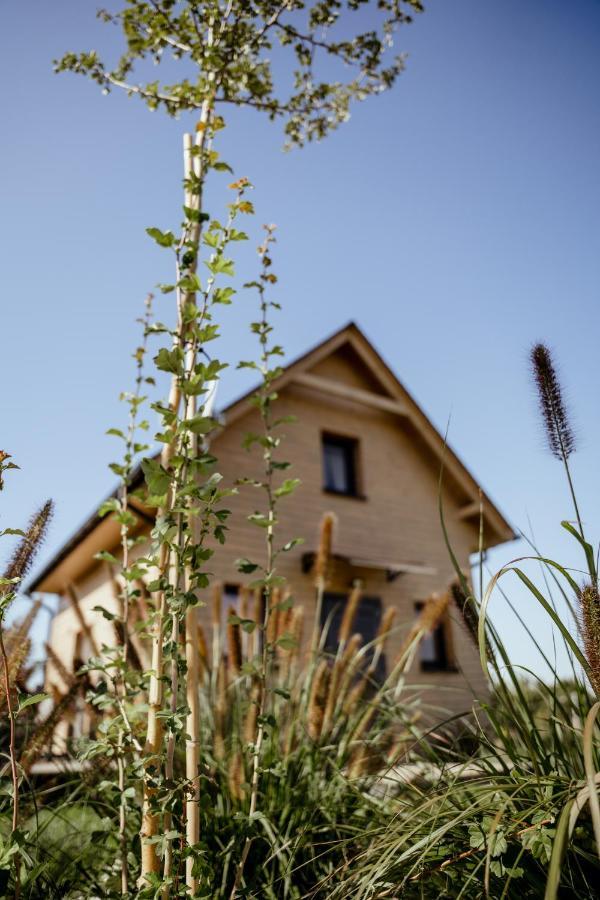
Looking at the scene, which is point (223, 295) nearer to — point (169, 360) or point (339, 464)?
point (169, 360)

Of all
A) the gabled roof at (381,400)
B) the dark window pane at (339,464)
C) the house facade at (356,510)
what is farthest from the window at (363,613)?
the gabled roof at (381,400)

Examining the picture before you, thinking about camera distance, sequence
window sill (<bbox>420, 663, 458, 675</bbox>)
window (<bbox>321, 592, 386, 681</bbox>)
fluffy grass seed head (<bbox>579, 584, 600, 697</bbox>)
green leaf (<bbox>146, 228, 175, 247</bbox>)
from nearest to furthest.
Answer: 1. fluffy grass seed head (<bbox>579, 584, 600, 697</bbox>)
2. green leaf (<bbox>146, 228, 175, 247</bbox>)
3. window (<bbox>321, 592, 386, 681</bbox>)
4. window sill (<bbox>420, 663, 458, 675</bbox>)

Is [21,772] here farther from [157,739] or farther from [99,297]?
[99,297]

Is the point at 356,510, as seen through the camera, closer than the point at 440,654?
Yes

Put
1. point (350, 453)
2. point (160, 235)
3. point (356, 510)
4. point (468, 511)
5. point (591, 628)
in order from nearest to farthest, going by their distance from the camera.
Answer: point (591, 628), point (160, 235), point (356, 510), point (350, 453), point (468, 511)

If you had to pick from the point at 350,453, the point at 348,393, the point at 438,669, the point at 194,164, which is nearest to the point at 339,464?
the point at 350,453

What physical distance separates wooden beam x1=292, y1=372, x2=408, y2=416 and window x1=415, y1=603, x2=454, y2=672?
12.0 feet

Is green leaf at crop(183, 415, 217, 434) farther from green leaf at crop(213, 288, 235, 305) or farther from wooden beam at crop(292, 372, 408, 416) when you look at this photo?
wooden beam at crop(292, 372, 408, 416)

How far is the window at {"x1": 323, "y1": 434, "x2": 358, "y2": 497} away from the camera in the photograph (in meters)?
10.7

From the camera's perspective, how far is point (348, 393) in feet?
33.8

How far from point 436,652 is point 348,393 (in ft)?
15.8

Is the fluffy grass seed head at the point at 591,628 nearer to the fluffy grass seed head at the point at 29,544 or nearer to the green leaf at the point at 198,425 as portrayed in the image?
the green leaf at the point at 198,425

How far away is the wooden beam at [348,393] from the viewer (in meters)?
9.91

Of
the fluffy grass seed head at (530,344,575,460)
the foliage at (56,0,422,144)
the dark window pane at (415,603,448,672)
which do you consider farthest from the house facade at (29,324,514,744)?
the fluffy grass seed head at (530,344,575,460)
